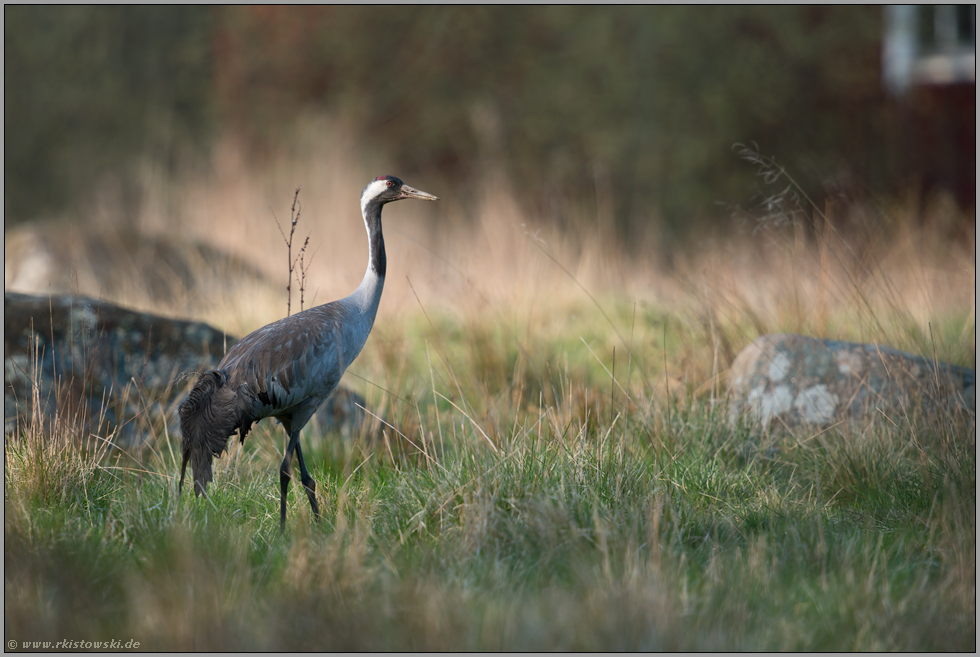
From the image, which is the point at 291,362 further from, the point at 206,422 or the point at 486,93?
the point at 486,93

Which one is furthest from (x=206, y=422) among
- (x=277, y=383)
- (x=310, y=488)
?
(x=310, y=488)

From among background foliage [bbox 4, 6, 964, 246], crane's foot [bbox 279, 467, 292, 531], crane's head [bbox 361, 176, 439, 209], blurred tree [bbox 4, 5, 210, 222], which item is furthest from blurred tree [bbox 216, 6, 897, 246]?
crane's foot [bbox 279, 467, 292, 531]

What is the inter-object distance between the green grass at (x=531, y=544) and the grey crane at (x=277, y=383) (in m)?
0.21

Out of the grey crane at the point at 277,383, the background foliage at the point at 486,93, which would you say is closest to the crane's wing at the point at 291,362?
the grey crane at the point at 277,383

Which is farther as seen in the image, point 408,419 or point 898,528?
point 408,419

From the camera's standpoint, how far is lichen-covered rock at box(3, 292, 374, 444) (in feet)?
12.3

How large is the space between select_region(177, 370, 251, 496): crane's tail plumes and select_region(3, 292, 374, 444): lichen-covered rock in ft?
2.30

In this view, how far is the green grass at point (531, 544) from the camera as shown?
232 cm

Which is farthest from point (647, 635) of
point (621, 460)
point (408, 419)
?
point (408, 419)

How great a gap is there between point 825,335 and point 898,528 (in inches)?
75.8

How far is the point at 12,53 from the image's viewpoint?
13.9 m

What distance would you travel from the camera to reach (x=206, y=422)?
118 inches

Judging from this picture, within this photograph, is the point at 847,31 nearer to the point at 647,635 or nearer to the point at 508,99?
the point at 508,99

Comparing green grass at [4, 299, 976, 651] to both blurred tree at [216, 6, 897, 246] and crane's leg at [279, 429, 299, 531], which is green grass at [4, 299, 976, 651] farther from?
blurred tree at [216, 6, 897, 246]
